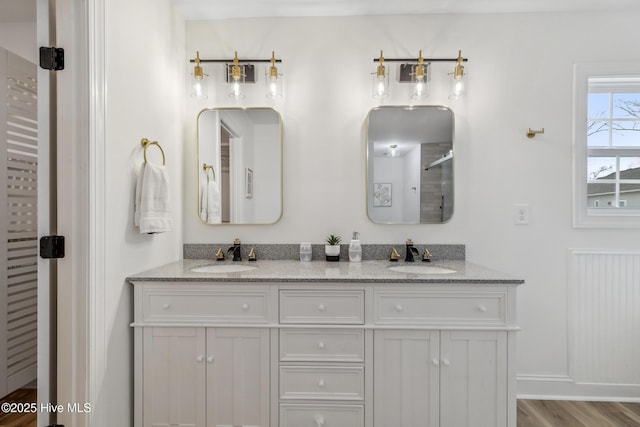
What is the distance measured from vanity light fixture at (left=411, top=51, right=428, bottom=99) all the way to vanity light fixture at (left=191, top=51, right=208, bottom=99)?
53.5 inches

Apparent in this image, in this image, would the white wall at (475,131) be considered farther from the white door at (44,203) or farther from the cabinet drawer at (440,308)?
the white door at (44,203)

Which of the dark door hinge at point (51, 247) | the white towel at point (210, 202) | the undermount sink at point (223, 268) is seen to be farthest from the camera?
the white towel at point (210, 202)

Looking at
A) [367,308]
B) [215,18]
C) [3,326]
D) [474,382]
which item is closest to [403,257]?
[367,308]

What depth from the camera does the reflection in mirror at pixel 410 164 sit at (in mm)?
2145

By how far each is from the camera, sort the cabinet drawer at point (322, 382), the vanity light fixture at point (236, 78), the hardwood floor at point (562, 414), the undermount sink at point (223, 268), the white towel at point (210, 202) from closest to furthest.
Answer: the cabinet drawer at point (322, 382), the hardwood floor at point (562, 414), the undermount sink at point (223, 268), the vanity light fixture at point (236, 78), the white towel at point (210, 202)

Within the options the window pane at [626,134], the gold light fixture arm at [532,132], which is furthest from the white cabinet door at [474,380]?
the window pane at [626,134]

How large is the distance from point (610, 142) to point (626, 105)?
0.27m

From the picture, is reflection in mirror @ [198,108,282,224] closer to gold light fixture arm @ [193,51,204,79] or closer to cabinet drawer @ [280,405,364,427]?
gold light fixture arm @ [193,51,204,79]

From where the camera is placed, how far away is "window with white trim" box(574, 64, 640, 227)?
2113 mm

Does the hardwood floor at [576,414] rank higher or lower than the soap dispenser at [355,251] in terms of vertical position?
lower

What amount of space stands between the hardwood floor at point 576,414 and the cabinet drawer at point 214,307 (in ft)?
5.29

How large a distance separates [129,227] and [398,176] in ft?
5.18

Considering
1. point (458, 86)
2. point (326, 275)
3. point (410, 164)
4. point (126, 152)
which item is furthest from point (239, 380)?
point (458, 86)

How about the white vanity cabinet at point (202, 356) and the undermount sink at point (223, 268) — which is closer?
the white vanity cabinet at point (202, 356)
